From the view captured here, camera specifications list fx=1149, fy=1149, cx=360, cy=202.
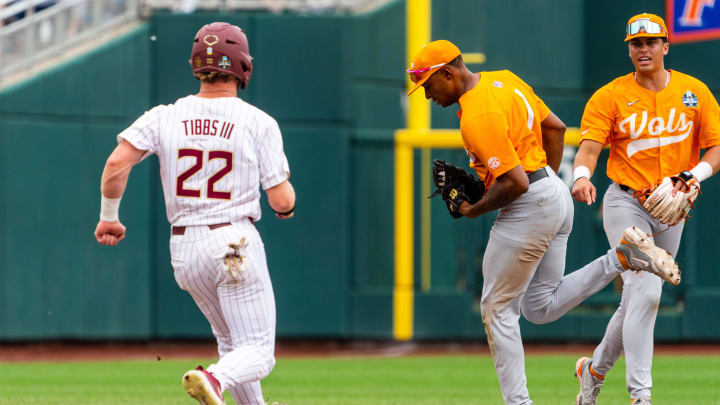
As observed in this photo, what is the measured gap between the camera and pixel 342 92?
548 inches

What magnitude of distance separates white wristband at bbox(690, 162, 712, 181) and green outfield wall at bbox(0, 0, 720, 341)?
721 cm

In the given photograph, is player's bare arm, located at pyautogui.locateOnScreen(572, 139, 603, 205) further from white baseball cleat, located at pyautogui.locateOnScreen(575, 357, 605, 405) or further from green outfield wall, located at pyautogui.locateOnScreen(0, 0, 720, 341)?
green outfield wall, located at pyautogui.locateOnScreen(0, 0, 720, 341)

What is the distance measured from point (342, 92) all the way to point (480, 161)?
26.0 ft

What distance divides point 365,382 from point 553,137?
4272mm

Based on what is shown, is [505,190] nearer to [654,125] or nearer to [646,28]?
[654,125]

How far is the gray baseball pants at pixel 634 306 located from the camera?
21.2 ft

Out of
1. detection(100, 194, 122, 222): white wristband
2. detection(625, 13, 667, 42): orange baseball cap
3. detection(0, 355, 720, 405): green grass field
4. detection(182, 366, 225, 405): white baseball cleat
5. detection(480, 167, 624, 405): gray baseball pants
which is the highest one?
detection(625, 13, 667, 42): orange baseball cap

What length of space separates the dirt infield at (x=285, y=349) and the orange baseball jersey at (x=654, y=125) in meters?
6.90

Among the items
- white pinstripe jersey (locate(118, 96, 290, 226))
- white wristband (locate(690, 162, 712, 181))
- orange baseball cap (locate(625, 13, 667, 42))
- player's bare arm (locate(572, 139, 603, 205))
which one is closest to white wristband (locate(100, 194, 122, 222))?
white pinstripe jersey (locate(118, 96, 290, 226))

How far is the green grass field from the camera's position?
8.48m

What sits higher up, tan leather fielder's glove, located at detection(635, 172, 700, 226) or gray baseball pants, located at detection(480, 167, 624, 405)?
tan leather fielder's glove, located at detection(635, 172, 700, 226)

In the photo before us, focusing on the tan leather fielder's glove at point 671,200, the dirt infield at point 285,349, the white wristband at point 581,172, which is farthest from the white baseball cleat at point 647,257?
the dirt infield at point 285,349

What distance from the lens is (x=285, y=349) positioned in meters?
14.1

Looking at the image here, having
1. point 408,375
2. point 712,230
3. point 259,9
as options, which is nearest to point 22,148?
point 259,9
